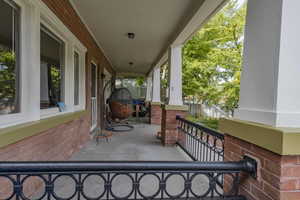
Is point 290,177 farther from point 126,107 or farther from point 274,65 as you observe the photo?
point 126,107

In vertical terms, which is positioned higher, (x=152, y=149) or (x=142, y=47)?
(x=142, y=47)

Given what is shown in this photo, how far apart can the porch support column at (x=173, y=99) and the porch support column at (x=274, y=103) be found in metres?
2.89

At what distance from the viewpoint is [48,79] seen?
249 cm

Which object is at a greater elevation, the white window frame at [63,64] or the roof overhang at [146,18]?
the roof overhang at [146,18]

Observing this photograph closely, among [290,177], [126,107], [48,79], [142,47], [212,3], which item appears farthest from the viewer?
[126,107]

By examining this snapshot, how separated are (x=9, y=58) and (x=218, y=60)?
283 inches

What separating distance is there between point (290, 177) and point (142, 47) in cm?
486

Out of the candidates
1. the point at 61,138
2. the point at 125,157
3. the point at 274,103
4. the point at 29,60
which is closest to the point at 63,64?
the point at 29,60

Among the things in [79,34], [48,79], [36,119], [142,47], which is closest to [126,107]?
[142,47]

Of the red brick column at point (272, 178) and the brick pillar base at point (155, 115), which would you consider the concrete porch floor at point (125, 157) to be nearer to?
the red brick column at point (272, 178)

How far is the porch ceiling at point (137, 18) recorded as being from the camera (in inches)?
107

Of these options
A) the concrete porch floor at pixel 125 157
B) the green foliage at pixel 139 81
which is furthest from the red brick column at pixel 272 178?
the green foliage at pixel 139 81

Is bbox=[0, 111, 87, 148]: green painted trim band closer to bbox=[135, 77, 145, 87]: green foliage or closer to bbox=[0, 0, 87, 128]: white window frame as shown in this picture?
bbox=[0, 0, 87, 128]: white window frame

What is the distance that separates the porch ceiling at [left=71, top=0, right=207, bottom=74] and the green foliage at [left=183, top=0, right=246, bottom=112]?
11.3ft
